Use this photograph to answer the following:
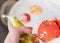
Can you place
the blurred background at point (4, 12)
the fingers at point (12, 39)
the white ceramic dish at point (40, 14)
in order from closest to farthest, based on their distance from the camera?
1. the fingers at point (12, 39)
2. the white ceramic dish at point (40, 14)
3. the blurred background at point (4, 12)

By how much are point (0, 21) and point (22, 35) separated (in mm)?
397

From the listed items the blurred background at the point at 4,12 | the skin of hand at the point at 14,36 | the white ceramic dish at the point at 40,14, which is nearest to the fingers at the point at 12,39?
the skin of hand at the point at 14,36

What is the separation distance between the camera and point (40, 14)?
2.25ft

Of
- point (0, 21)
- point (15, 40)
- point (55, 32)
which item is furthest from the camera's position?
point (0, 21)

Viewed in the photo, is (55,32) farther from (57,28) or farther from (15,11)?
(15,11)

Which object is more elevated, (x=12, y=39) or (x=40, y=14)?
(x=40, y=14)

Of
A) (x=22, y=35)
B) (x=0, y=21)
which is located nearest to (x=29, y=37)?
(x=22, y=35)

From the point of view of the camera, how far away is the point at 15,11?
28.5 inches

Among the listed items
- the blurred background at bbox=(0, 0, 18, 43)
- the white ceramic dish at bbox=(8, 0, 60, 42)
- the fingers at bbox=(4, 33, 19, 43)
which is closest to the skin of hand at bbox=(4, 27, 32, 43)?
the fingers at bbox=(4, 33, 19, 43)

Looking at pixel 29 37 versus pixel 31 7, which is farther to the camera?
pixel 31 7

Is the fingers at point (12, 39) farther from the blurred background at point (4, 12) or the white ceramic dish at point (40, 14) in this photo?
the blurred background at point (4, 12)

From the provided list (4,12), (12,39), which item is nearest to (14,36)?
(12,39)

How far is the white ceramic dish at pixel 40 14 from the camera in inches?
26.5

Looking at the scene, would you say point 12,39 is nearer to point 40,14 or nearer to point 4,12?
point 40,14
